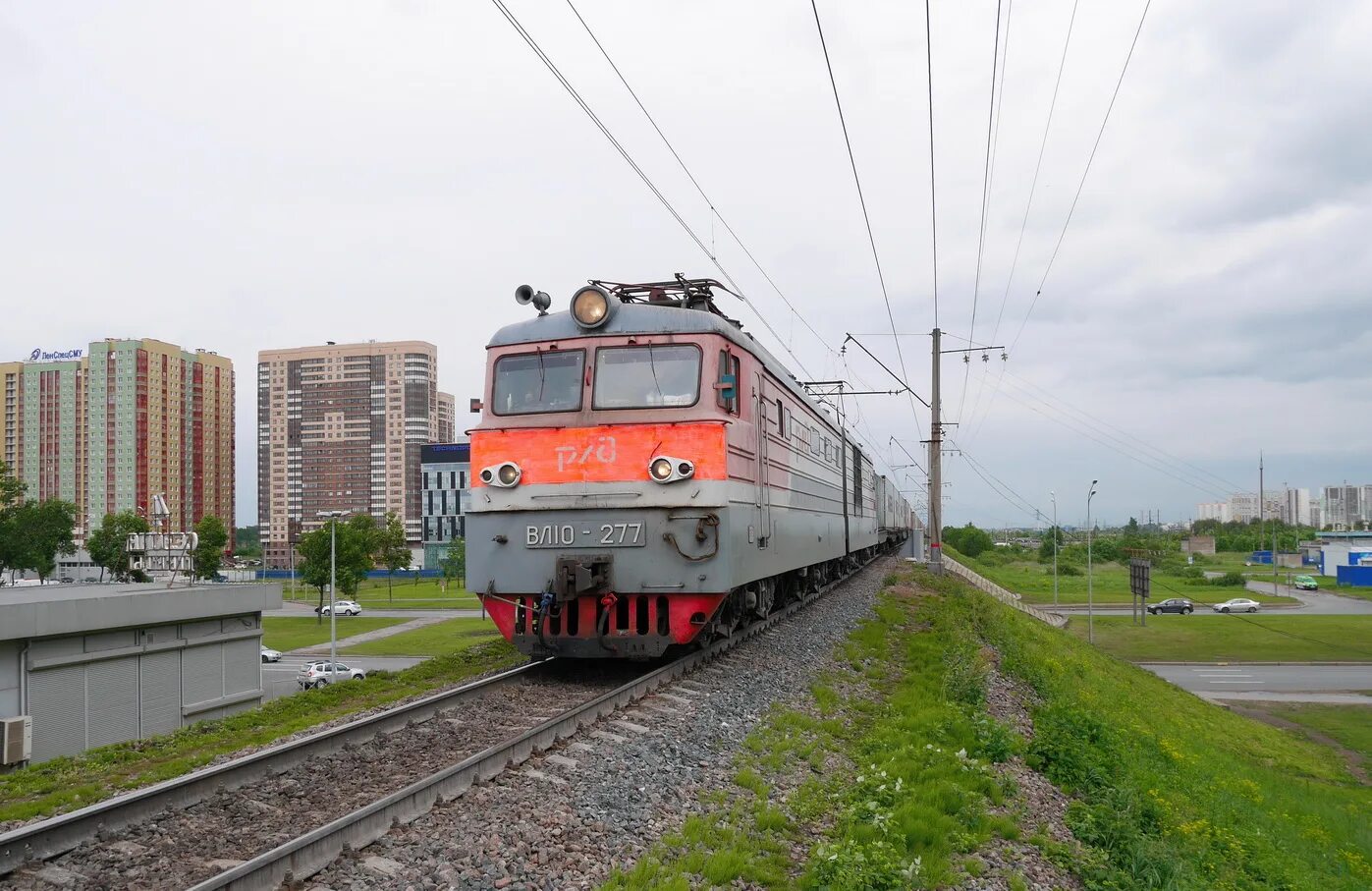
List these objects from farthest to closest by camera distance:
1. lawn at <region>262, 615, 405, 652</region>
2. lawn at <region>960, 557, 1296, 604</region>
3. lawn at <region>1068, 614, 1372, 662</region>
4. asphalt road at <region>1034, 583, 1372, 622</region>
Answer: lawn at <region>960, 557, 1296, 604</region> < asphalt road at <region>1034, 583, 1372, 622</region> < lawn at <region>262, 615, 405, 652</region> < lawn at <region>1068, 614, 1372, 662</region>

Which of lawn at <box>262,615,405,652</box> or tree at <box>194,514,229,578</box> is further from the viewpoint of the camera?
tree at <box>194,514,229,578</box>

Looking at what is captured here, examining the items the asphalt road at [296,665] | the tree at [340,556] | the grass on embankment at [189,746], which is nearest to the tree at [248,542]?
the tree at [340,556]

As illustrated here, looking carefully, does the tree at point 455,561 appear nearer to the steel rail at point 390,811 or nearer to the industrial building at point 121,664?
the industrial building at point 121,664

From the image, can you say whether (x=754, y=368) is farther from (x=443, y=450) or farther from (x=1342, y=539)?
(x=1342, y=539)

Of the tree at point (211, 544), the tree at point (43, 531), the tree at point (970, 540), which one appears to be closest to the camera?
the tree at point (43, 531)

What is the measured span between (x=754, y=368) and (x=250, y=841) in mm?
8346

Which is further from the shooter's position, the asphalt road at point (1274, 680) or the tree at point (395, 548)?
the tree at point (395, 548)

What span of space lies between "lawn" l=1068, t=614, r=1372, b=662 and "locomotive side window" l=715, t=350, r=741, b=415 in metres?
43.3

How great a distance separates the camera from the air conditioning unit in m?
14.2

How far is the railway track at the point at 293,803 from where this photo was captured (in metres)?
4.87

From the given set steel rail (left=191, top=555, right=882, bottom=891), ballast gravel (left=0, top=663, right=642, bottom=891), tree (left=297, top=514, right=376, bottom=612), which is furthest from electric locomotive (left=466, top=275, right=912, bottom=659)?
tree (left=297, top=514, right=376, bottom=612)

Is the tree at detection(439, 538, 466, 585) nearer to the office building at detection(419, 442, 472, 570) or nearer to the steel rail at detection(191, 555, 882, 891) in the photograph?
the office building at detection(419, 442, 472, 570)

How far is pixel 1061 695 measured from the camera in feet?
43.3

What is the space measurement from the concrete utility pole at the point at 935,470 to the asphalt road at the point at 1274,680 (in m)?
16.9
